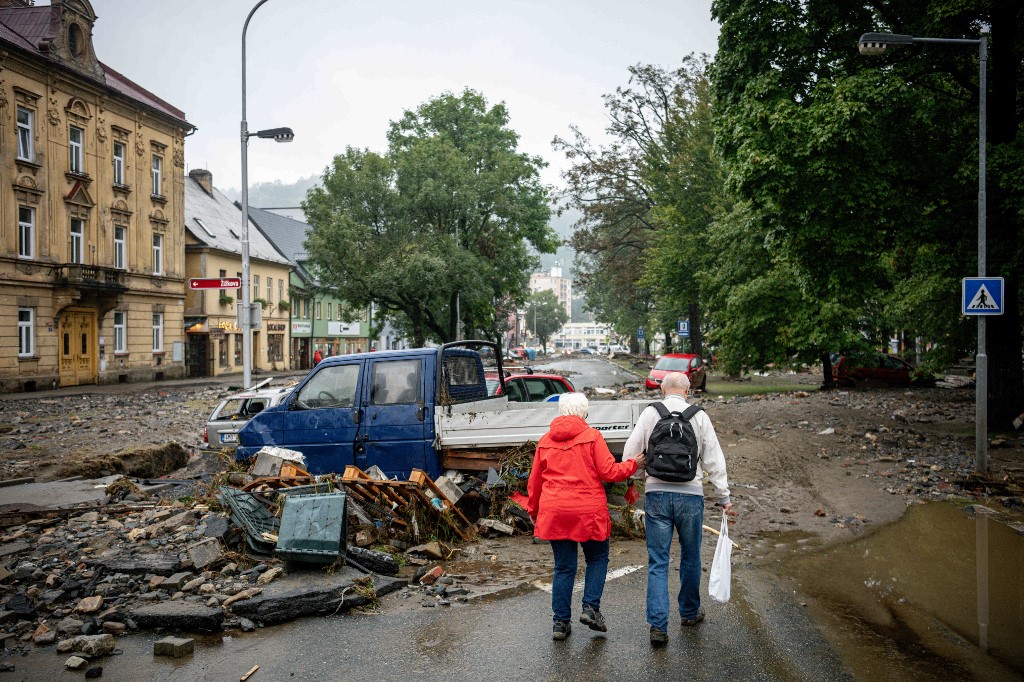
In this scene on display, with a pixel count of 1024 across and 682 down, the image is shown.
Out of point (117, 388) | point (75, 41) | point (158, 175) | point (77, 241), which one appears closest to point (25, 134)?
point (77, 241)

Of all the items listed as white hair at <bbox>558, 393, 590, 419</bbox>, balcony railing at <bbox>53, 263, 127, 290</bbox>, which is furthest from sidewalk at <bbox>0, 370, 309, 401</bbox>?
white hair at <bbox>558, 393, 590, 419</bbox>

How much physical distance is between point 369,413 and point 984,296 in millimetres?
9559

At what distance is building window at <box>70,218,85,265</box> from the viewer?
33062mm

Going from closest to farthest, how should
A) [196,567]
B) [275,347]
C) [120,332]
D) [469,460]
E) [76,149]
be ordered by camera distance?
[196,567] < [469,460] < [76,149] < [120,332] < [275,347]

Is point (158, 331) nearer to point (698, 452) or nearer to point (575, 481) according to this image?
point (575, 481)

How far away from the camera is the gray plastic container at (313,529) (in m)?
6.39

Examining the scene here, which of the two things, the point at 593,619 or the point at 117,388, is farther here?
the point at 117,388

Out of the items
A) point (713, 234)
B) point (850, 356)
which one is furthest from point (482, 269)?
point (850, 356)

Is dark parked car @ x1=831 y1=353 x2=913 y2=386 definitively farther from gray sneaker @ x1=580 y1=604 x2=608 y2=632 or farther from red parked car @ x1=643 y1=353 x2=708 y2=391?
gray sneaker @ x1=580 y1=604 x2=608 y2=632

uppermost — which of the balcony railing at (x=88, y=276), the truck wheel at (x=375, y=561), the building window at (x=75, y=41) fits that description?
the building window at (x=75, y=41)

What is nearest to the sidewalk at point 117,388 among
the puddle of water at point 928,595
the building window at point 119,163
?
the building window at point 119,163

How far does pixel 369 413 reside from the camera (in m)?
8.91

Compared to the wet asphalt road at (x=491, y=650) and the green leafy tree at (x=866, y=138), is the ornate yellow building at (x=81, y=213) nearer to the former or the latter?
the green leafy tree at (x=866, y=138)

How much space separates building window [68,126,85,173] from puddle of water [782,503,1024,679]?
35615mm
